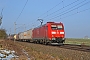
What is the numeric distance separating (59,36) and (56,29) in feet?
4.73

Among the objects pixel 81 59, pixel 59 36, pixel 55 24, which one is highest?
pixel 55 24

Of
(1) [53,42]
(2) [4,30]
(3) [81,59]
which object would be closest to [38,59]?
(3) [81,59]

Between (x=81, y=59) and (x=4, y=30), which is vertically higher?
(x=4, y=30)

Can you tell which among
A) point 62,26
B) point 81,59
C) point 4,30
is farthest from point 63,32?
point 4,30

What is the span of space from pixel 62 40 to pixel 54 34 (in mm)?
1681

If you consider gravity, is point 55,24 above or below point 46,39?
above

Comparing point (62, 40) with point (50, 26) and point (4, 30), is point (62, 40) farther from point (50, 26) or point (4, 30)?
point (4, 30)

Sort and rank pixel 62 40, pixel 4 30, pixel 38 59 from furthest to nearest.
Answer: pixel 4 30, pixel 62 40, pixel 38 59

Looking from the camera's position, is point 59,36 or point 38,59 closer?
point 38,59

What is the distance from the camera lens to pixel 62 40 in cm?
3198

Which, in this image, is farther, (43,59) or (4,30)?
(4,30)

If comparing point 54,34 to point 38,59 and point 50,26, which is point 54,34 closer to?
point 50,26

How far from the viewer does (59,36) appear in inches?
1266

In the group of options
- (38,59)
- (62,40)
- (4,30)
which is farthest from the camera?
(4,30)
